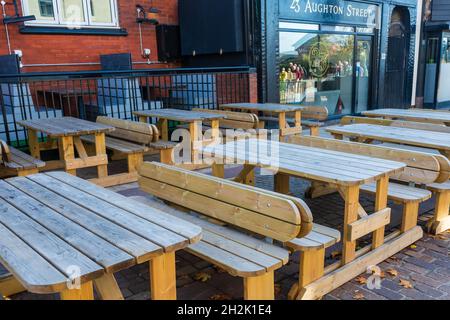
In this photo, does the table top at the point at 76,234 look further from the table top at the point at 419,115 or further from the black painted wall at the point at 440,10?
the black painted wall at the point at 440,10

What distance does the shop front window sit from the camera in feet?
28.5

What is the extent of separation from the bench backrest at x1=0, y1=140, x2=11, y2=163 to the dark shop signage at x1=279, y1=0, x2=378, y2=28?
18.8ft

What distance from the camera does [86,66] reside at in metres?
8.04

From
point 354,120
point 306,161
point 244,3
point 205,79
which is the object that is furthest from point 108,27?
point 306,161

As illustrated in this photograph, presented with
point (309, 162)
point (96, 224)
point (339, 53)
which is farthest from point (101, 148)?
point (339, 53)

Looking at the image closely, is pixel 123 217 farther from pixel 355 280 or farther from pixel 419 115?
pixel 419 115

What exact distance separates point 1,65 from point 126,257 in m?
5.96

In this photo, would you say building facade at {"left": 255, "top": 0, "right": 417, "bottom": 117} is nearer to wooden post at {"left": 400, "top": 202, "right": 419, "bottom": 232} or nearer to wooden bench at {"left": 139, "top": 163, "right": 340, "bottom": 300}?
wooden post at {"left": 400, "top": 202, "right": 419, "bottom": 232}

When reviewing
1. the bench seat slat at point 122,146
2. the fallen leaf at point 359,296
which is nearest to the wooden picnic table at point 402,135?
the fallen leaf at point 359,296

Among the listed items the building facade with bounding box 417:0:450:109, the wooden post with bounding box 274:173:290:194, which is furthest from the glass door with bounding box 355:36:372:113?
the wooden post with bounding box 274:173:290:194

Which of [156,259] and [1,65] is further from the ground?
[1,65]

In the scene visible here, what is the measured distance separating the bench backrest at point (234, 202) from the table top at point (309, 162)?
1.97ft

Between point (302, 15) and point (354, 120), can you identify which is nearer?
point (354, 120)

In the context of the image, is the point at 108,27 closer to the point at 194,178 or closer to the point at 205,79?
the point at 205,79
